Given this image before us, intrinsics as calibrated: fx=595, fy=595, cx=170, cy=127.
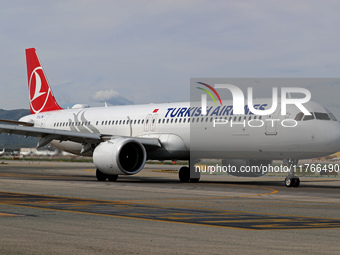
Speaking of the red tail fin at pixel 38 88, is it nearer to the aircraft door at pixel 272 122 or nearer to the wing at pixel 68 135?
the wing at pixel 68 135

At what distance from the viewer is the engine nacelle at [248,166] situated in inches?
1241

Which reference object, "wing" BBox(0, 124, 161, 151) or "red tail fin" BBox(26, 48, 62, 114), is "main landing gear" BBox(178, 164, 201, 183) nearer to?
"wing" BBox(0, 124, 161, 151)

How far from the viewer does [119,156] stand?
93.7ft

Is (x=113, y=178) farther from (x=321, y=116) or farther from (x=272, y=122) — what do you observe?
(x=321, y=116)

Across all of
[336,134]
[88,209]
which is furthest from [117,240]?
[336,134]

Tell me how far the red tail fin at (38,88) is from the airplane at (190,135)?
327 cm

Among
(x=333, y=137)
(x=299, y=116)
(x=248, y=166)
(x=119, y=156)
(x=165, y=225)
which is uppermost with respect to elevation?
(x=299, y=116)

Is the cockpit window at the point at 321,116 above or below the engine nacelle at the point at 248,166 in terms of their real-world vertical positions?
above

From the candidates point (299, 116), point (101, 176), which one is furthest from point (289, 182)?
point (101, 176)

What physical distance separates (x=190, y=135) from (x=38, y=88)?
15.6 m

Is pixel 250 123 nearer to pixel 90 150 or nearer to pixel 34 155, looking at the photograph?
pixel 90 150

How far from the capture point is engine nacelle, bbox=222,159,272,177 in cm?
3152

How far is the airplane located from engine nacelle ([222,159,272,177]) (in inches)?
2.1

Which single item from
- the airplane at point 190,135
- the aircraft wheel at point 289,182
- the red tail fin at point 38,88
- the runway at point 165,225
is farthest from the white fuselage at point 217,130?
the runway at point 165,225
